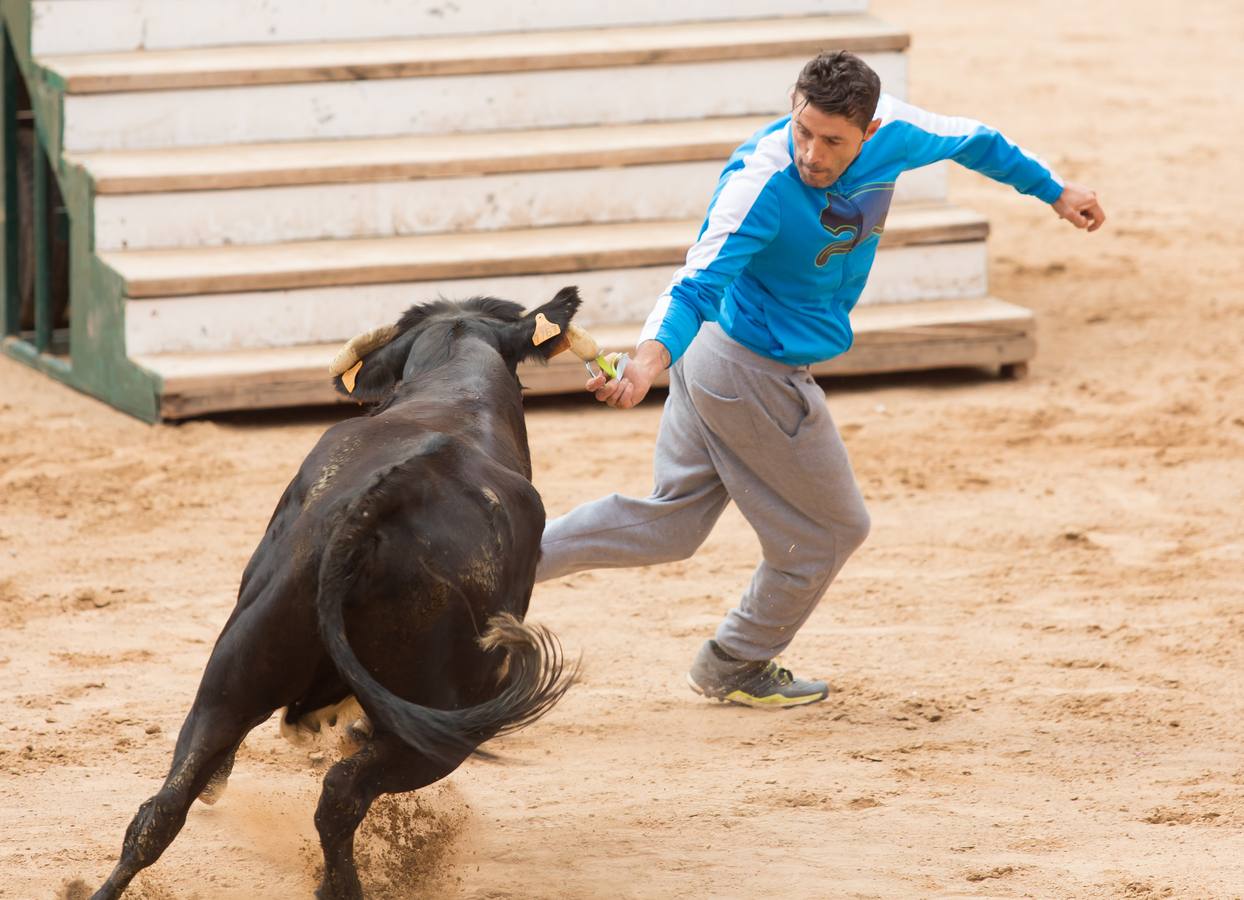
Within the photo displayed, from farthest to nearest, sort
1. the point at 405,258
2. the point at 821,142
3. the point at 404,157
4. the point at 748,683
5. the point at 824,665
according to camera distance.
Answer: the point at 404,157, the point at 405,258, the point at 824,665, the point at 748,683, the point at 821,142

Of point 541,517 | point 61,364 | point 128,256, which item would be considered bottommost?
point 61,364

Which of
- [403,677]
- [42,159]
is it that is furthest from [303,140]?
[403,677]

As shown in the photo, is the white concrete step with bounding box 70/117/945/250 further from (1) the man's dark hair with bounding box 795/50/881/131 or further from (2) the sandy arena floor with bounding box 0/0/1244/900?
(1) the man's dark hair with bounding box 795/50/881/131

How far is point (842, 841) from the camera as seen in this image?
167 inches

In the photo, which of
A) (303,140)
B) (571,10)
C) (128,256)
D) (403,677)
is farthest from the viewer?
(571,10)

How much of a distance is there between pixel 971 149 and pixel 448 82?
14.4ft

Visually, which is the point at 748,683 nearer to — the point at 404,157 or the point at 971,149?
the point at 971,149

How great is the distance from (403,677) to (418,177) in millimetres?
5145

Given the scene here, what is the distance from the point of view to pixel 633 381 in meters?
4.00

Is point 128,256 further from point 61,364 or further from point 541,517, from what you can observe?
point 541,517

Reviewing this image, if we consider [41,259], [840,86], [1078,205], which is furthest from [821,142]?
[41,259]

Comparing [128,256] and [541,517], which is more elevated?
[541,517]

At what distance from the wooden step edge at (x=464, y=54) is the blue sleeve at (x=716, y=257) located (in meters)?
4.41

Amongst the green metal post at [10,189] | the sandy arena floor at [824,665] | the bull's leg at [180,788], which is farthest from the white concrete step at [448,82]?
the bull's leg at [180,788]
